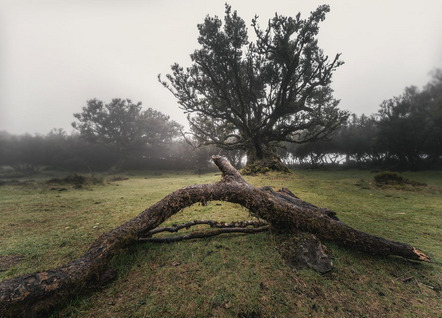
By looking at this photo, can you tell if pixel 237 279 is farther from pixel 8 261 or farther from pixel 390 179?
pixel 390 179

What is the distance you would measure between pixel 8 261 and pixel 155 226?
2054mm

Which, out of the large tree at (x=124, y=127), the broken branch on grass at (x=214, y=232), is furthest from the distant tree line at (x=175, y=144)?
the broken branch on grass at (x=214, y=232)

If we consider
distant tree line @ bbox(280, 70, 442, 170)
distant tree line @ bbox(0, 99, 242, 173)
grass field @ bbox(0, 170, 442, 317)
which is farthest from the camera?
distant tree line @ bbox(0, 99, 242, 173)

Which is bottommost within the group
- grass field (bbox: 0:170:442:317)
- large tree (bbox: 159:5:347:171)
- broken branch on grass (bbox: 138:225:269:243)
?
grass field (bbox: 0:170:442:317)

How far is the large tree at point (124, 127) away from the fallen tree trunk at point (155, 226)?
32185mm

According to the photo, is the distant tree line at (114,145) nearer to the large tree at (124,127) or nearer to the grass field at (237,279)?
the large tree at (124,127)

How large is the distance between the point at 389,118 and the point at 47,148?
43568 mm

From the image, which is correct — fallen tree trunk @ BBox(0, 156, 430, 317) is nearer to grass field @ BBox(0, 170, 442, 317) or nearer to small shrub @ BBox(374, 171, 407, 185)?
grass field @ BBox(0, 170, 442, 317)

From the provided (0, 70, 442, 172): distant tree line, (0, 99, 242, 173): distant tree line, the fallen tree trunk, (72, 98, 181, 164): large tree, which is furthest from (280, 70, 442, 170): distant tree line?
(72, 98, 181, 164): large tree

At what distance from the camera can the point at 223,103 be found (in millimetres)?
15406

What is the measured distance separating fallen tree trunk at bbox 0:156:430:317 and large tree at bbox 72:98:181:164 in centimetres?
3218

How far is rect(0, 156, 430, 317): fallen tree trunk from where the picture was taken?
4.62 ft

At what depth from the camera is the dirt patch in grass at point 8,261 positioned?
86.5 inches

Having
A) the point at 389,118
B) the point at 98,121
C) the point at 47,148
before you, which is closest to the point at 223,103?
the point at 389,118
